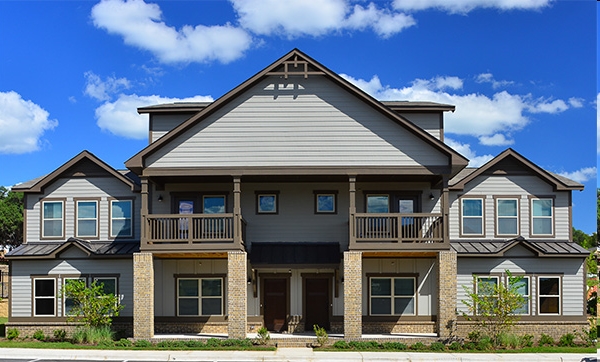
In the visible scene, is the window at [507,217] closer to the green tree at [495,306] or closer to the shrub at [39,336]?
the green tree at [495,306]

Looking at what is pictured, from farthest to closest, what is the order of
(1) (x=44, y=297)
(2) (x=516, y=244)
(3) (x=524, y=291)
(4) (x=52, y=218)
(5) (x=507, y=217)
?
(4) (x=52, y=218) → (5) (x=507, y=217) → (1) (x=44, y=297) → (3) (x=524, y=291) → (2) (x=516, y=244)

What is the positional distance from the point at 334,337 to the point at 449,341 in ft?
13.6

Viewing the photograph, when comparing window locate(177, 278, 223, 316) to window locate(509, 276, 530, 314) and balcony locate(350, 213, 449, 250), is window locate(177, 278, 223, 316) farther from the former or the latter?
window locate(509, 276, 530, 314)

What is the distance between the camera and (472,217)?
92.1 feet

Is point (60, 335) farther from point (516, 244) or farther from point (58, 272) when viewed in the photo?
point (516, 244)

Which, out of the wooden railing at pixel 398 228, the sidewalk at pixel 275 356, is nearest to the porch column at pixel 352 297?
the wooden railing at pixel 398 228

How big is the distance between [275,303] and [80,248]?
8.04m

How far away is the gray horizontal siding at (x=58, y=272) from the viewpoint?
27250 mm

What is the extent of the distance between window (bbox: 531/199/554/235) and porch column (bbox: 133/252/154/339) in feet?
50.6

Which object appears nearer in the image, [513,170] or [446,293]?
[446,293]

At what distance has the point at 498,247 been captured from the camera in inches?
1069

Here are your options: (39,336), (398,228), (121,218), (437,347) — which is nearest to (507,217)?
(398,228)

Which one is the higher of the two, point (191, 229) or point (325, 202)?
point (325, 202)

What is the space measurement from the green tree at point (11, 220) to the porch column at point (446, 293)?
158 feet
